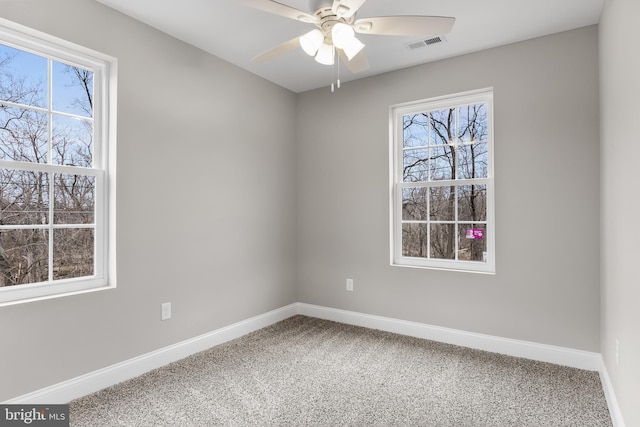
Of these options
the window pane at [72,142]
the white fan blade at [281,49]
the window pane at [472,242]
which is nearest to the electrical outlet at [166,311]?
the window pane at [72,142]

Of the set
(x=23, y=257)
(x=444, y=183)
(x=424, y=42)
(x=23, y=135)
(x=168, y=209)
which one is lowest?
(x=23, y=257)

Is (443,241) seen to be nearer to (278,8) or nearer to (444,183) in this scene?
(444,183)

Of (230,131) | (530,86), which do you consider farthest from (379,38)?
(230,131)

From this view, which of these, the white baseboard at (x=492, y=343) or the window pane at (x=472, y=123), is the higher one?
the window pane at (x=472, y=123)

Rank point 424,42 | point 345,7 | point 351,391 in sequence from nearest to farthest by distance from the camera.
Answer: point 345,7 → point 351,391 → point 424,42

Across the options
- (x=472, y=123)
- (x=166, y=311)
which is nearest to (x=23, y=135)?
(x=166, y=311)

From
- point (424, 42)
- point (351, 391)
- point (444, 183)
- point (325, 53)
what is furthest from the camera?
point (444, 183)

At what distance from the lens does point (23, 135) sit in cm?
219

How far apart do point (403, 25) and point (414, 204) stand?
196 cm

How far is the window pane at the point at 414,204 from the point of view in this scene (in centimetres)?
350

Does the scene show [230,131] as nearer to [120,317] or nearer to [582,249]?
[120,317]

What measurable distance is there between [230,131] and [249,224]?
914 mm

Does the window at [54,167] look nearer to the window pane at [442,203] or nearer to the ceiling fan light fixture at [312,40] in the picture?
the ceiling fan light fixture at [312,40]

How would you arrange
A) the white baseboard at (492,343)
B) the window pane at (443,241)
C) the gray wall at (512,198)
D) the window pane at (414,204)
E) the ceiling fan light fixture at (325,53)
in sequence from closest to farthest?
the ceiling fan light fixture at (325,53), the white baseboard at (492,343), the gray wall at (512,198), the window pane at (443,241), the window pane at (414,204)
